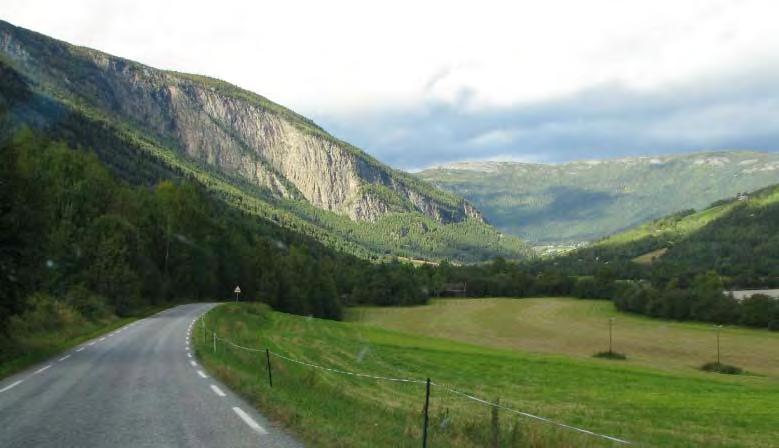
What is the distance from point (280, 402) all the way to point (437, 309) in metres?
145

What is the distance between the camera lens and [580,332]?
392ft

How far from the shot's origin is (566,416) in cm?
2764

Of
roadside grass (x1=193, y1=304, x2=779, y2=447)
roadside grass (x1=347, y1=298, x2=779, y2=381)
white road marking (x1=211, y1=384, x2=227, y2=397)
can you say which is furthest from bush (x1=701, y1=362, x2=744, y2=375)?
white road marking (x1=211, y1=384, x2=227, y2=397)

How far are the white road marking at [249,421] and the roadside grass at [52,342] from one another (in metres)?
13.0

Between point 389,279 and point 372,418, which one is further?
point 389,279

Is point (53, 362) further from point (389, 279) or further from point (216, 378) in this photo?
point (389, 279)

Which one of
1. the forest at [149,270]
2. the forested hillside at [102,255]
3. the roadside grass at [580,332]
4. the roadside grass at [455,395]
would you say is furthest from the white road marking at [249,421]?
the roadside grass at [580,332]

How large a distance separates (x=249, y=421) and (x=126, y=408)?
418 centimetres

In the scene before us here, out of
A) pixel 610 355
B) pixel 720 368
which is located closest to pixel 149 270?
pixel 610 355

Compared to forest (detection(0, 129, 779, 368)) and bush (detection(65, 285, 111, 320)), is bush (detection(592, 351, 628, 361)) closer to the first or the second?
forest (detection(0, 129, 779, 368))

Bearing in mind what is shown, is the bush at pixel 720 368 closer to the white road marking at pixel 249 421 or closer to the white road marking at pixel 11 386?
the white road marking at pixel 249 421

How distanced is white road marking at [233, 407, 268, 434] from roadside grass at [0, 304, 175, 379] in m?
13.0

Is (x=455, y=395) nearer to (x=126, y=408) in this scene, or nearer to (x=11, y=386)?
(x=126, y=408)

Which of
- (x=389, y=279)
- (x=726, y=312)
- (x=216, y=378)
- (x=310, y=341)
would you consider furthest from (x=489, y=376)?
(x=389, y=279)
